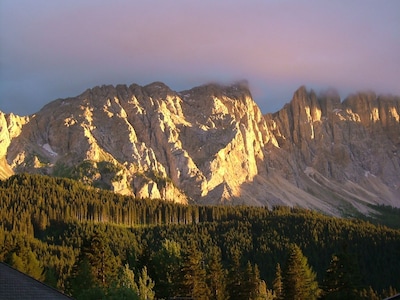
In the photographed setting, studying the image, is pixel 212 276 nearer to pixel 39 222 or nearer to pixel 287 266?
pixel 287 266

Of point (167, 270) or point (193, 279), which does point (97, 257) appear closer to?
point (193, 279)

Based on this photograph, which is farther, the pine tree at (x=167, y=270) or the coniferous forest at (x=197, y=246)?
the pine tree at (x=167, y=270)

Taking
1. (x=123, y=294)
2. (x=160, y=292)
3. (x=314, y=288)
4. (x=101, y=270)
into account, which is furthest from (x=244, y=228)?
(x=123, y=294)

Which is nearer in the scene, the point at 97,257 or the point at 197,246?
the point at 97,257

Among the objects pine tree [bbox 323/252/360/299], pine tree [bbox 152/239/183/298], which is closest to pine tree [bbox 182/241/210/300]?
pine tree [bbox 152/239/183/298]

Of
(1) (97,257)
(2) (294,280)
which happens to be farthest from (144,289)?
(2) (294,280)

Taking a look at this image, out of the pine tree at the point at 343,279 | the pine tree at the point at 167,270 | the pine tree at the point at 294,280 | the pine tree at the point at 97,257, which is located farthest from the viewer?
the pine tree at the point at 167,270

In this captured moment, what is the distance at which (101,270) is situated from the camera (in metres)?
68.4

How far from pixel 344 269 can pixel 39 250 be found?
4269 inches

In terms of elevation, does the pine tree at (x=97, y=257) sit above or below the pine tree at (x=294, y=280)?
above

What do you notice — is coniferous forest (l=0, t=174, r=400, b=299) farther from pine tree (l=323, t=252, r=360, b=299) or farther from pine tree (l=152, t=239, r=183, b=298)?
pine tree (l=323, t=252, r=360, b=299)

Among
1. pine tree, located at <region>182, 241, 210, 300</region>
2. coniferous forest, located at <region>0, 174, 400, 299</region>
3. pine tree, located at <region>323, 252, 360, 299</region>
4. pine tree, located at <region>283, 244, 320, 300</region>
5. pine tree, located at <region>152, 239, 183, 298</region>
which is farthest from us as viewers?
pine tree, located at <region>152, 239, 183, 298</region>

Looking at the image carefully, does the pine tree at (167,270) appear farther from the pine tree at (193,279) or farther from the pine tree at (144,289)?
the pine tree at (144,289)

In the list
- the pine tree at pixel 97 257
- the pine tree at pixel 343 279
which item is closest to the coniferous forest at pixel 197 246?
the pine tree at pixel 97 257
